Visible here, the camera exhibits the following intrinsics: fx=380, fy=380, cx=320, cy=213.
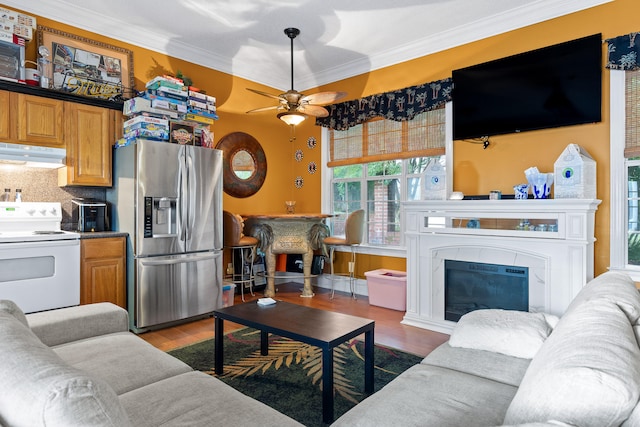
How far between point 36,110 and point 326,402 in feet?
10.8

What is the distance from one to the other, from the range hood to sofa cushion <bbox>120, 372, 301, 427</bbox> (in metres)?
2.61

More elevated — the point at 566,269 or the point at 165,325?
the point at 566,269

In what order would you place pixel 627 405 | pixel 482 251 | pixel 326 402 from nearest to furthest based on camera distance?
pixel 627 405 → pixel 326 402 → pixel 482 251

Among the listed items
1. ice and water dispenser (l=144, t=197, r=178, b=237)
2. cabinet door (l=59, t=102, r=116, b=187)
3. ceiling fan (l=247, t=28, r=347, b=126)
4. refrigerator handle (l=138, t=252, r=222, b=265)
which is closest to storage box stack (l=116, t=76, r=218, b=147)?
cabinet door (l=59, t=102, r=116, b=187)

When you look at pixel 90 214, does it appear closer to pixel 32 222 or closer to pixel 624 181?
pixel 32 222

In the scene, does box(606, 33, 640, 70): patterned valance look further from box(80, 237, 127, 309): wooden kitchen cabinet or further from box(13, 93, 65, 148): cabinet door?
box(13, 93, 65, 148): cabinet door

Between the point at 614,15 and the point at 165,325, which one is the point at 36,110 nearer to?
the point at 165,325

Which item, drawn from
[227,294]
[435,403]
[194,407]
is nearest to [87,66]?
→ [227,294]

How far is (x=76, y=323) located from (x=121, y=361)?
20.1 inches

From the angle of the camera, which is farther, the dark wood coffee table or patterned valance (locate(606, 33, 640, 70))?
patterned valance (locate(606, 33, 640, 70))

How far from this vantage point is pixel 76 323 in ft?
6.67

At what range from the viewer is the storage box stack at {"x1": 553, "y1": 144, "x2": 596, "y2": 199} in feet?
9.85

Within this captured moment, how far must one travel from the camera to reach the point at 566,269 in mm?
2930

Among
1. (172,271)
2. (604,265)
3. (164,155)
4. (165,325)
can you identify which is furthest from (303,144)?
(604,265)
